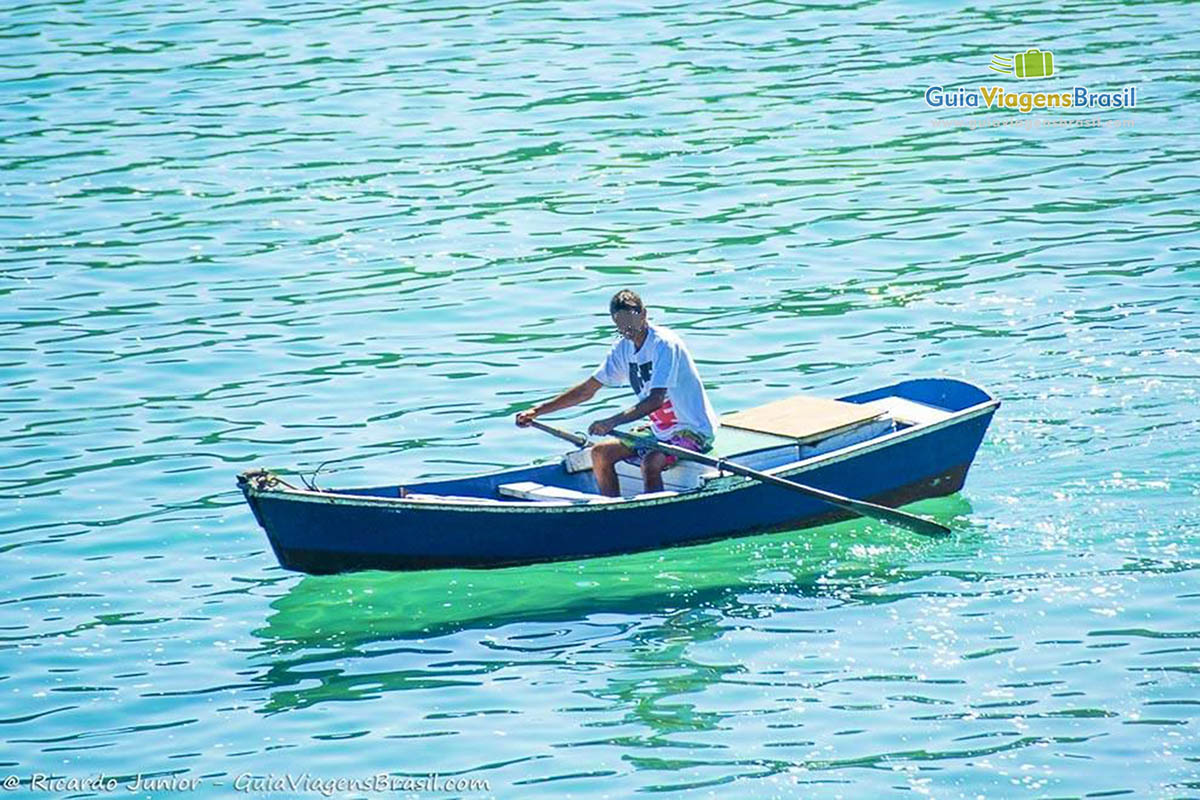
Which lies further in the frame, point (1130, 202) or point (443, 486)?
point (1130, 202)

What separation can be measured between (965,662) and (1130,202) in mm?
10882

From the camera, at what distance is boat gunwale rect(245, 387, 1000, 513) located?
14109 millimetres

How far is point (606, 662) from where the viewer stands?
13.4 m

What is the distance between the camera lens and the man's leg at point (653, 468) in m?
15.3

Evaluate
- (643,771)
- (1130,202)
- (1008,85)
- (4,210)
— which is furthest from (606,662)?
(1008,85)

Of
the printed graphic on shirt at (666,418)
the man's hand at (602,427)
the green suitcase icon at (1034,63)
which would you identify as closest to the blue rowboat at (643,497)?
the printed graphic on shirt at (666,418)

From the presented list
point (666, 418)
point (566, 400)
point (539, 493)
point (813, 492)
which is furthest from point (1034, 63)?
point (539, 493)

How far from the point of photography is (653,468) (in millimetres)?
15352

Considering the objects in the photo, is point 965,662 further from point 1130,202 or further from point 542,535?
point 1130,202

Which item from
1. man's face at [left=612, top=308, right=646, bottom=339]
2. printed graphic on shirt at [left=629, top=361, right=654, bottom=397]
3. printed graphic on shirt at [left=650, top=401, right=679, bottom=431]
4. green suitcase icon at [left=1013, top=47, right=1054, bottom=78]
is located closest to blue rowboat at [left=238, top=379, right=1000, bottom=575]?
printed graphic on shirt at [left=650, top=401, right=679, bottom=431]

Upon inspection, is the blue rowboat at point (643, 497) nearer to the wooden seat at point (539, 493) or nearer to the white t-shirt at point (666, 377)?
the wooden seat at point (539, 493)

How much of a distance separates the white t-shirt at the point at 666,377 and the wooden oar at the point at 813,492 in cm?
28

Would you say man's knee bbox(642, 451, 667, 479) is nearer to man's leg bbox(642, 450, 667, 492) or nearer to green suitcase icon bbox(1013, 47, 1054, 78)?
man's leg bbox(642, 450, 667, 492)

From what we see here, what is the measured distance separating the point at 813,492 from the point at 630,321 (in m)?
1.83
